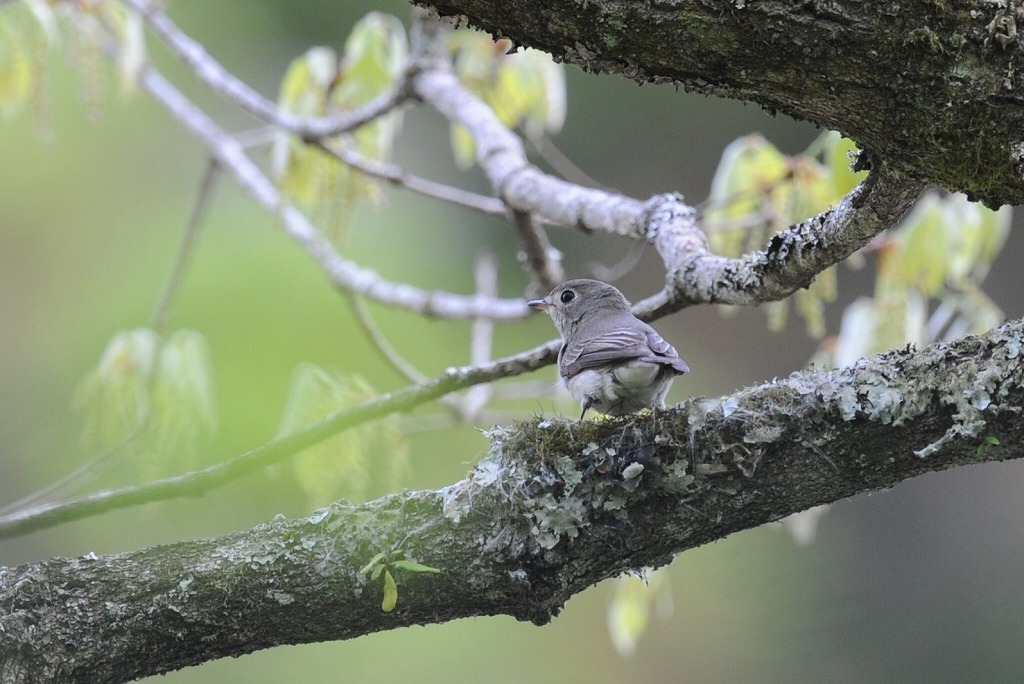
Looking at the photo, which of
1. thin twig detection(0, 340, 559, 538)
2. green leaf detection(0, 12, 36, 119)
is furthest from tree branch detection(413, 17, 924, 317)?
green leaf detection(0, 12, 36, 119)

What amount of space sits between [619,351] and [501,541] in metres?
0.93

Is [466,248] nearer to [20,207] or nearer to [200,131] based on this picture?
[20,207]

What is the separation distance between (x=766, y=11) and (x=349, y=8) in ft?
26.9

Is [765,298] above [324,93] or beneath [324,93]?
beneath

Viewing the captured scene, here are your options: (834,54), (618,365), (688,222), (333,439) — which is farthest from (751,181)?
(834,54)

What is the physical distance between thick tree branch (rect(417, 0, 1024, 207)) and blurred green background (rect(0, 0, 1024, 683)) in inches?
199

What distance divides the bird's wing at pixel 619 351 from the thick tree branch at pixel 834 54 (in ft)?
3.21

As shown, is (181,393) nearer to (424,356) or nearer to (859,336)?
(859,336)

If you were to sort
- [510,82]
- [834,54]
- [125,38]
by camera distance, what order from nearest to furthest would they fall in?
[834,54] < [125,38] < [510,82]

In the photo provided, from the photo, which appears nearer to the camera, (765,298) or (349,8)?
(765,298)

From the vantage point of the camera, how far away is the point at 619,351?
2598mm

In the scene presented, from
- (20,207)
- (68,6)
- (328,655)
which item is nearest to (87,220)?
(20,207)

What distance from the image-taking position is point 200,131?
4664 mm

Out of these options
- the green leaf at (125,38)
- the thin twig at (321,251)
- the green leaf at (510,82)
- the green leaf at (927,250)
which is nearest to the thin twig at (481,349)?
the thin twig at (321,251)
